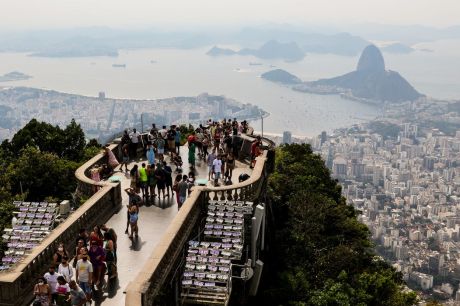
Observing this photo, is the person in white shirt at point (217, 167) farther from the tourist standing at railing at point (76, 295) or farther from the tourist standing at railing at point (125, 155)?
the tourist standing at railing at point (76, 295)

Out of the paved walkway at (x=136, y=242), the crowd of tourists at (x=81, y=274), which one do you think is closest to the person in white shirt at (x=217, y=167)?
the paved walkway at (x=136, y=242)

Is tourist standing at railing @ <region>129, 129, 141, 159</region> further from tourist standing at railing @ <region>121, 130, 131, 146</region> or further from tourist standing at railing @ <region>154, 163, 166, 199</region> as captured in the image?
tourist standing at railing @ <region>154, 163, 166, 199</region>

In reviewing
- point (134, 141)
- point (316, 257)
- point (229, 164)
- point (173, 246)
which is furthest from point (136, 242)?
point (316, 257)

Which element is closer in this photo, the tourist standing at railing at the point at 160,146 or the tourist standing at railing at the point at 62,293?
the tourist standing at railing at the point at 62,293

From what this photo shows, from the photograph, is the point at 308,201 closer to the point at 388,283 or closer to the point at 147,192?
the point at 388,283

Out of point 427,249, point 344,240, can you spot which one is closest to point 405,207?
point 427,249

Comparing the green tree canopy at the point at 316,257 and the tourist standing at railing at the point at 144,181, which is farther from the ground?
the tourist standing at railing at the point at 144,181

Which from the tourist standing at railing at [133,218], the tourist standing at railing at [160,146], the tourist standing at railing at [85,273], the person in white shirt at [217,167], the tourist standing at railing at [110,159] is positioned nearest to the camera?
the tourist standing at railing at [85,273]
